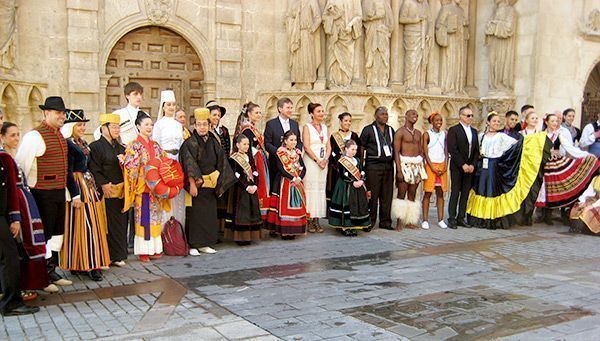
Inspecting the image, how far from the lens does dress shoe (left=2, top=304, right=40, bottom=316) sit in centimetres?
471

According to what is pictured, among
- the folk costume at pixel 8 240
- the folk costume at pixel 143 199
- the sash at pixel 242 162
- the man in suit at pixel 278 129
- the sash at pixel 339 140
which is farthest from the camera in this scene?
the sash at pixel 339 140

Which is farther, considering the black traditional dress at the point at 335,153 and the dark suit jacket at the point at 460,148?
the dark suit jacket at the point at 460,148

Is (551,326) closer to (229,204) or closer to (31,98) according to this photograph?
(229,204)

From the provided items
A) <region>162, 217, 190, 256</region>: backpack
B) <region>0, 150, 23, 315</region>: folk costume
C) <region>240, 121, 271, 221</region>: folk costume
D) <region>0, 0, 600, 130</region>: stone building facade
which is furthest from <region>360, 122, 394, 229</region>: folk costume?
<region>0, 150, 23, 315</region>: folk costume

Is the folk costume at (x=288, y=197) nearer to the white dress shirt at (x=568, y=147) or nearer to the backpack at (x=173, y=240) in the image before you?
the backpack at (x=173, y=240)

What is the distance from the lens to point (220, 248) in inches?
294

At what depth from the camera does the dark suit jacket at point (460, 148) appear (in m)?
9.08

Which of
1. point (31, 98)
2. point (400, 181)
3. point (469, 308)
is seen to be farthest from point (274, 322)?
point (31, 98)

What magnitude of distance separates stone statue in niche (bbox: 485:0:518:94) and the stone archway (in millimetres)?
2971

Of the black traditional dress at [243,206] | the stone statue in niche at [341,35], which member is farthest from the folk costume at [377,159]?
the stone statue in niche at [341,35]

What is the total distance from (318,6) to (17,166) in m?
7.18

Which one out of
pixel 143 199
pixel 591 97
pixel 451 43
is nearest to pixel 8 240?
pixel 143 199

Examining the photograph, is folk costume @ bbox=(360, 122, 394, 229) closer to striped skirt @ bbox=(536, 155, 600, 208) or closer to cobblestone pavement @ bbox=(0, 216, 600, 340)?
cobblestone pavement @ bbox=(0, 216, 600, 340)

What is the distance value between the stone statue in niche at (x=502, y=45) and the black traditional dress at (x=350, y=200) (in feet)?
18.2
